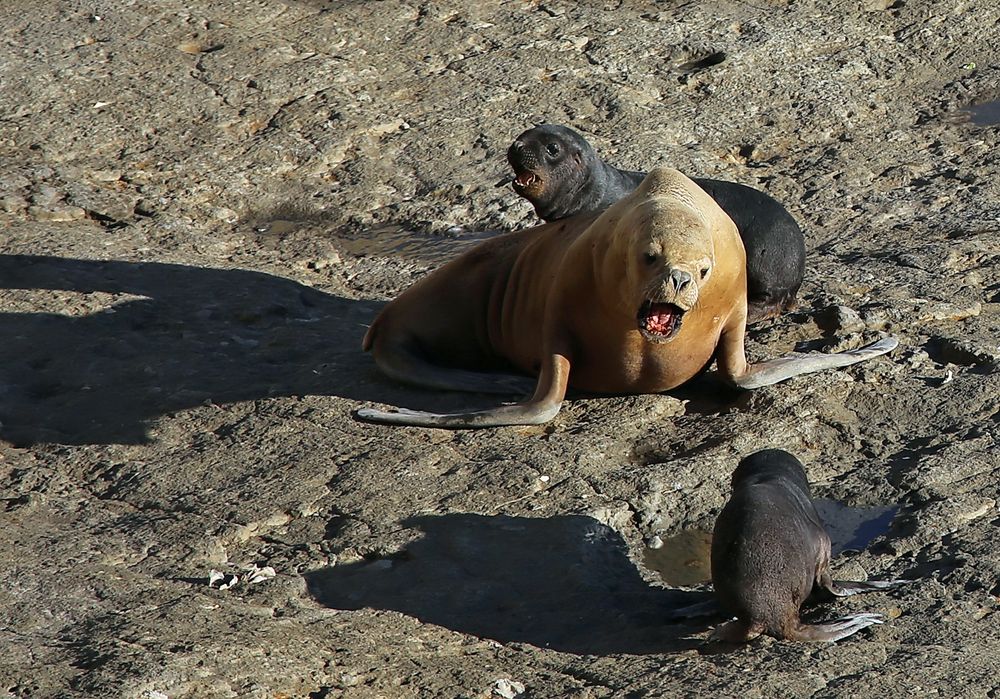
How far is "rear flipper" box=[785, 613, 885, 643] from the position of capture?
424 cm

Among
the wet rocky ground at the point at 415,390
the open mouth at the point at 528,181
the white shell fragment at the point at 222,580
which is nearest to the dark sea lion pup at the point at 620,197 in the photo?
the open mouth at the point at 528,181

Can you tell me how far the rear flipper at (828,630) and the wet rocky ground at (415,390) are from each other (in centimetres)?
6

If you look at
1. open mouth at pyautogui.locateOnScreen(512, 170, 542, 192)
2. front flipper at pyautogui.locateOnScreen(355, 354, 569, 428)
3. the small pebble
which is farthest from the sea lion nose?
the small pebble

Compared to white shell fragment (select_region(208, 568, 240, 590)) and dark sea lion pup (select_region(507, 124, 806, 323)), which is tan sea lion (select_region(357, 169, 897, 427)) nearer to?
dark sea lion pup (select_region(507, 124, 806, 323))

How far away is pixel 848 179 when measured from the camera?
804cm

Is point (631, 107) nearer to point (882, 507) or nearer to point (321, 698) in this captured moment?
point (882, 507)

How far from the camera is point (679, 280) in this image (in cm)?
537

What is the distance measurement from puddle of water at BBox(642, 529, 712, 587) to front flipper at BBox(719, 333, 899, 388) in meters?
0.98

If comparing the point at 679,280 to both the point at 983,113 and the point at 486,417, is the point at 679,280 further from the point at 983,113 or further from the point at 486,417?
the point at 983,113

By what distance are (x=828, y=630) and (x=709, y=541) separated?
0.88 m

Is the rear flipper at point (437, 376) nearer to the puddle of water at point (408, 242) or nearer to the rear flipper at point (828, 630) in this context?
the puddle of water at point (408, 242)

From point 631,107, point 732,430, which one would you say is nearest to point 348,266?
point 631,107

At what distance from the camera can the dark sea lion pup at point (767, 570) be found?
422 cm

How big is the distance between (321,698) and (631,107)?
18.2 ft
